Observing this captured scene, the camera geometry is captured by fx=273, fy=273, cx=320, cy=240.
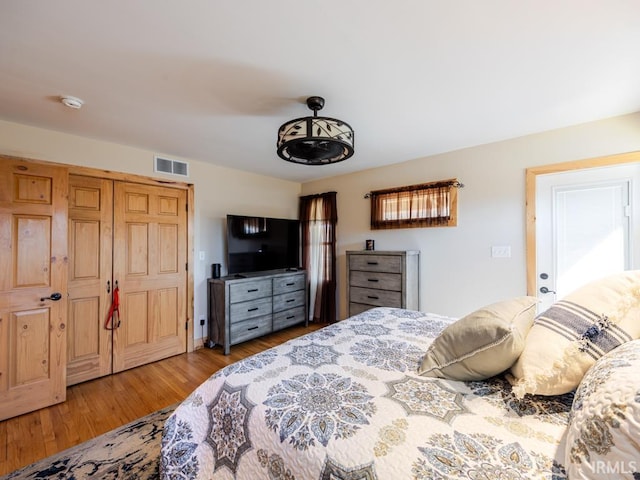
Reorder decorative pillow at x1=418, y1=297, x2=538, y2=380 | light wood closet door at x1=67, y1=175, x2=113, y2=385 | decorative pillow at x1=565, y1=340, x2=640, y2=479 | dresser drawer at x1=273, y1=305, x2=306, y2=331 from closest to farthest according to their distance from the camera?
decorative pillow at x1=565, y1=340, x2=640, y2=479
decorative pillow at x1=418, y1=297, x2=538, y2=380
light wood closet door at x1=67, y1=175, x2=113, y2=385
dresser drawer at x1=273, y1=305, x2=306, y2=331

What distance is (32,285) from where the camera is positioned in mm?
2248

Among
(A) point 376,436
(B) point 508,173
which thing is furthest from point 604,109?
(A) point 376,436

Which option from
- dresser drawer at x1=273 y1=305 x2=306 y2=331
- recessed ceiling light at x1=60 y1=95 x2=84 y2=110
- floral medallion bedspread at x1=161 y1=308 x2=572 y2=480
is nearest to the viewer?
floral medallion bedspread at x1=161 y1=308 x2=572 y2=480

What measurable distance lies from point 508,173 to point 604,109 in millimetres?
824

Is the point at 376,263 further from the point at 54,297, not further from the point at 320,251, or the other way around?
the point at 54,297

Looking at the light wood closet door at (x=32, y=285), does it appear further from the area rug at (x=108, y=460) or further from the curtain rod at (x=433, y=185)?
the curtain rod at (x=433, y=185)

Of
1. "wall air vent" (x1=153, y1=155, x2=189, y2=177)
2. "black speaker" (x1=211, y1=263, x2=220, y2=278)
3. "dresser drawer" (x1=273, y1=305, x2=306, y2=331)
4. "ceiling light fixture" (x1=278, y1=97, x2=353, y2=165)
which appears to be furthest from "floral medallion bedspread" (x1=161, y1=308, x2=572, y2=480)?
"wall air vent" (x1=153, y1=155, x2=189, y2=177)

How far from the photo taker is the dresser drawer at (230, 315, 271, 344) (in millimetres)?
3396

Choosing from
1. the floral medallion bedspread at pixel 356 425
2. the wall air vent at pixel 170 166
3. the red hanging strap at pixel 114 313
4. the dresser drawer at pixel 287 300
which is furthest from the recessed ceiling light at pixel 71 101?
the dresser drawer at pixel 287 300

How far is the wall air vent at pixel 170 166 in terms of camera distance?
3.22 meters

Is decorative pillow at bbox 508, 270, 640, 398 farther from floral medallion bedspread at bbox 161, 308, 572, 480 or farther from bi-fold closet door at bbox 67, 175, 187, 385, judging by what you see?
bi-fold closet door at bbox 67, 175, 187, 385

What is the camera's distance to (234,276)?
144 inches

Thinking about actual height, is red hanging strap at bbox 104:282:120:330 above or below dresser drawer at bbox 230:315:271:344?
above

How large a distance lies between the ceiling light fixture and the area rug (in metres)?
2.15
